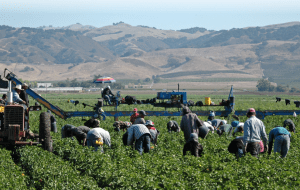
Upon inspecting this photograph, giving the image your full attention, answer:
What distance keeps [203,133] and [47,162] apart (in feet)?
19.7

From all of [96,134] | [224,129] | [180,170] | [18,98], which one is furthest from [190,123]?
[18,98]

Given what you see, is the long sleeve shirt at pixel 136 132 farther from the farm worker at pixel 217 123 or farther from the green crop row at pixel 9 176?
the farm worker at pixel 217 123

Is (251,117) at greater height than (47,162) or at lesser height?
greater

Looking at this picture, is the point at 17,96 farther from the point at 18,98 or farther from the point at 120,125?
the point at 120,125

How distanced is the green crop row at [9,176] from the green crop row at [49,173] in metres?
0.35

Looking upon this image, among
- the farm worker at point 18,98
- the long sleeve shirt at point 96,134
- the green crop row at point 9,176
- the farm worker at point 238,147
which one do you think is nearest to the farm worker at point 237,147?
the farm worker at point 238,147

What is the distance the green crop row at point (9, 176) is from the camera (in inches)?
370

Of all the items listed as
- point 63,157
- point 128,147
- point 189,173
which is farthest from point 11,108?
Answer: point 189,173

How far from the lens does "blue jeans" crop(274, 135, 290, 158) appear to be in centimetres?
1288

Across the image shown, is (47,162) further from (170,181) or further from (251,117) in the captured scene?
(251,117)

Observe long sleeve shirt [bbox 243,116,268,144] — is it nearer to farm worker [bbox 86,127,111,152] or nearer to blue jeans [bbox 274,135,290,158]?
blue jeans [bbox 274,135,290,158]

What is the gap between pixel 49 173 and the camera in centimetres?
1057

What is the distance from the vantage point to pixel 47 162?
38.9ft

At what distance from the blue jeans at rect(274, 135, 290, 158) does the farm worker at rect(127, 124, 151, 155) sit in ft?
12.4
